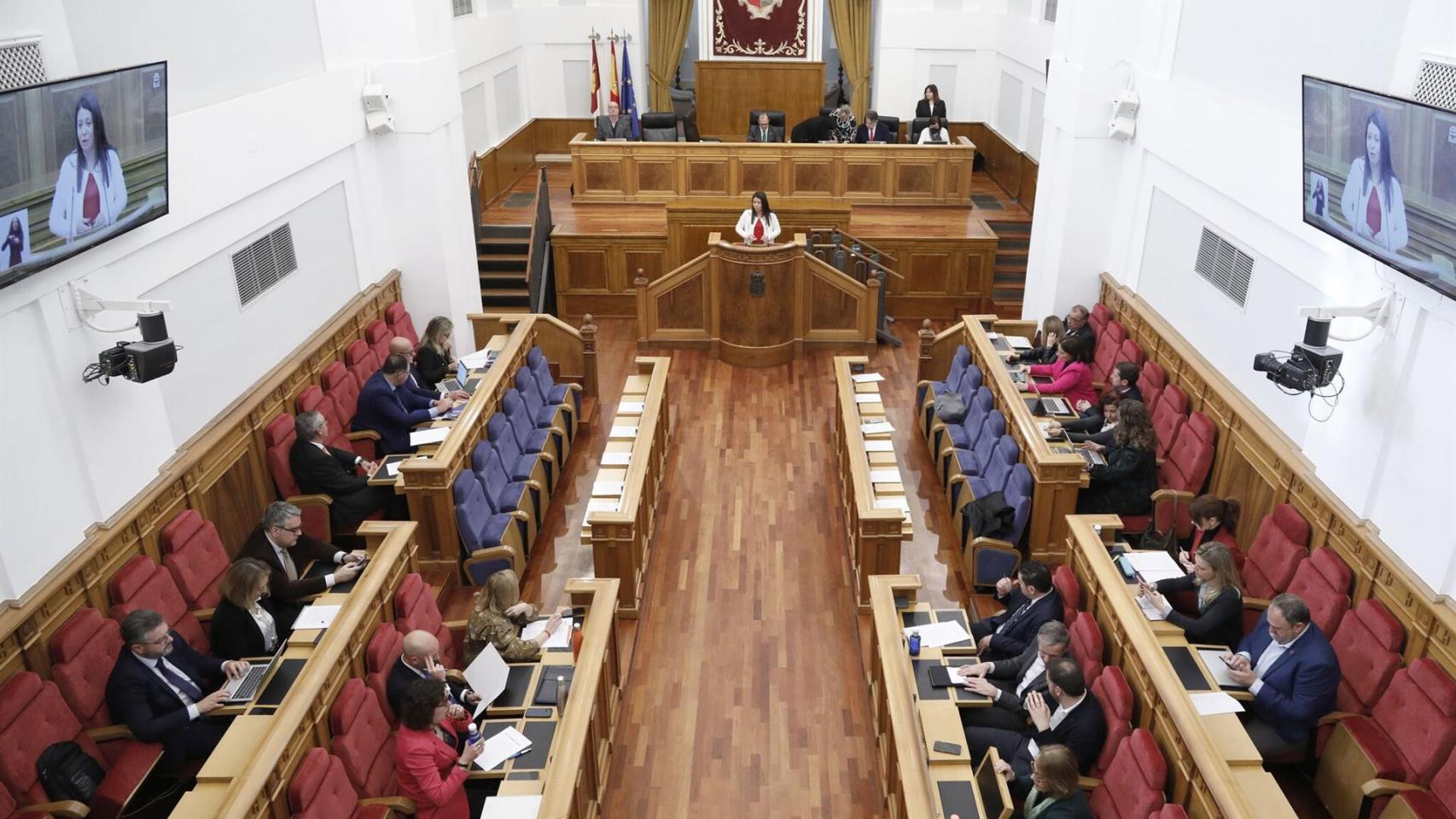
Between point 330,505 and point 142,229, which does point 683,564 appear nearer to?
point 330,505

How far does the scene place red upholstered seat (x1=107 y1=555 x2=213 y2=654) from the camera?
480 centimetres

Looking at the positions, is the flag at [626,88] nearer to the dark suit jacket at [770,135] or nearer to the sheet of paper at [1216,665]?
the dark suit jacket at [770,135]

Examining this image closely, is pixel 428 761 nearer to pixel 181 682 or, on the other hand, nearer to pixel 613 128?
pixel 181 682

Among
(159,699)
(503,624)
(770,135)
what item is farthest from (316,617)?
(770,135)

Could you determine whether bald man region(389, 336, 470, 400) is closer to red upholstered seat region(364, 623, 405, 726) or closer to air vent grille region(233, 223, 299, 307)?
air vent grille region(233, 223, 299, 307)

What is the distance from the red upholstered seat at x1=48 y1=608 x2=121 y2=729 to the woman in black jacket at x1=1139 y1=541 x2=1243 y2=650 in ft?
16.5

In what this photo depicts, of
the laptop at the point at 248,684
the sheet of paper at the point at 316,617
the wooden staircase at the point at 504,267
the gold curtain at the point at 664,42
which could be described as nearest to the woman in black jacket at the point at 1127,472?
the sheet of paper at the point at 316,617

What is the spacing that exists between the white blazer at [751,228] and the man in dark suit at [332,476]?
4.56 metres

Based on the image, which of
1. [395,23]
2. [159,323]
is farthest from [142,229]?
[395,23]

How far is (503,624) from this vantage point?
5.11 meters

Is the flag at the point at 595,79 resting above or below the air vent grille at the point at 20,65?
below

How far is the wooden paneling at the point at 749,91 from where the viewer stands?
14.6 meters

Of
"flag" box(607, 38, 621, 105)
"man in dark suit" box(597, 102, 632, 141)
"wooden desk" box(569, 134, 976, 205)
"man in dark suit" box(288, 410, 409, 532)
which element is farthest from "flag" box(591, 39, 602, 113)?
"man in dark suit" box(288, 410, 409, 532)

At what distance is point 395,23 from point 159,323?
4.42 m
